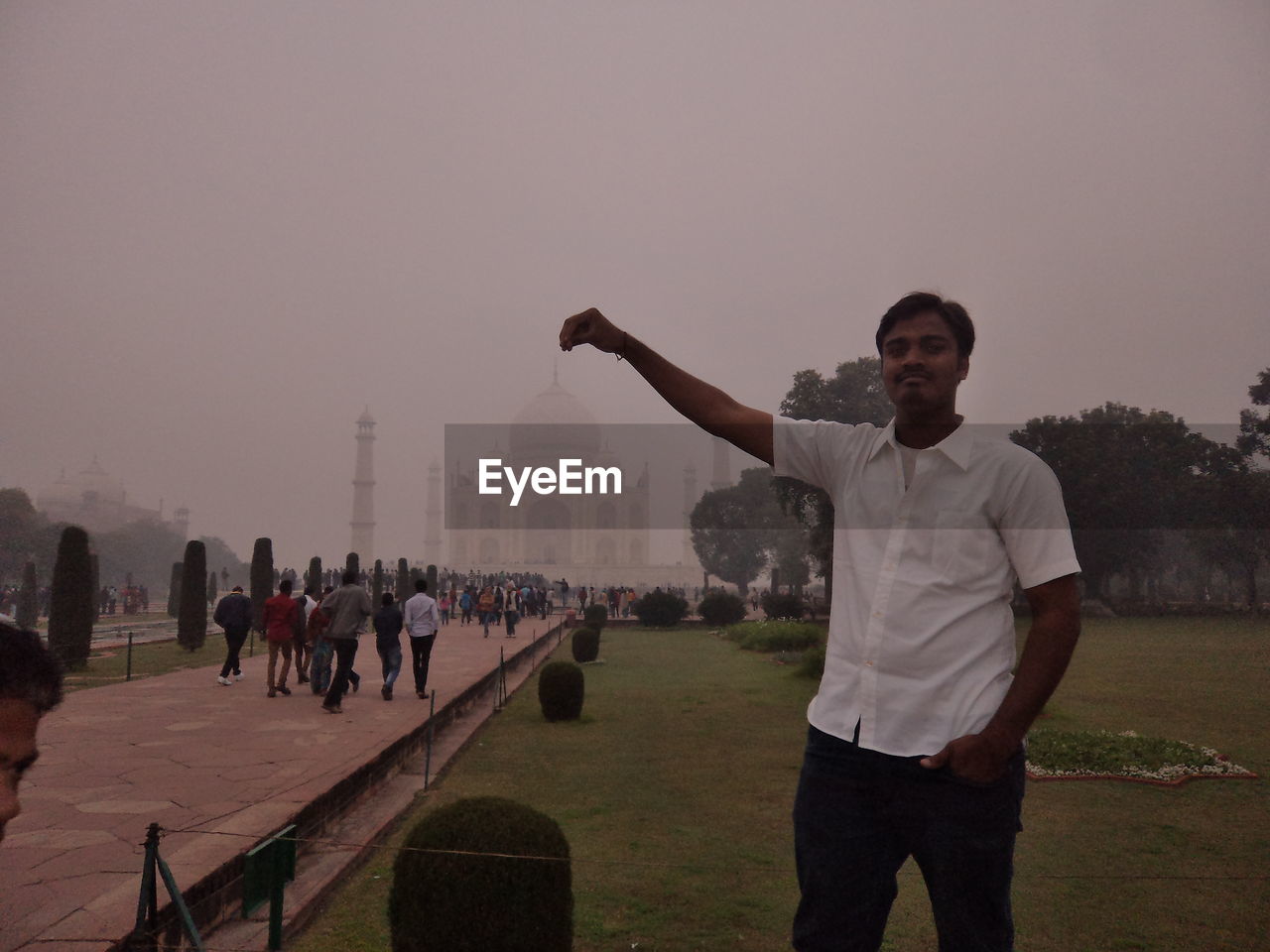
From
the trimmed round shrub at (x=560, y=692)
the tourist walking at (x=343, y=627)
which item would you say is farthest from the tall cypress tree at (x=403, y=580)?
the trimmed round shrub at (x=560, y=692)

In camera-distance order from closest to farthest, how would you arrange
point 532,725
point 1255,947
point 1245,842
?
1. point 1255,947
2. point 1245,842
3. point 532,725

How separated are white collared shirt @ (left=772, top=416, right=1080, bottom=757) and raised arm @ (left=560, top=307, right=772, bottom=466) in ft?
0.80

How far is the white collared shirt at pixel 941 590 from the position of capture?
4.60 ft

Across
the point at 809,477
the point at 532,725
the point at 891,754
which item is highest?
the point at 809,477

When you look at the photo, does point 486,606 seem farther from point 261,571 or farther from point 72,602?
point 72,602

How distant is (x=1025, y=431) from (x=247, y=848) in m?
28.9

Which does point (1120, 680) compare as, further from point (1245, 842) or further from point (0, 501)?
point (0, 501)

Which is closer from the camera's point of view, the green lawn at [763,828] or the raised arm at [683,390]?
the raised arm at [683,390]

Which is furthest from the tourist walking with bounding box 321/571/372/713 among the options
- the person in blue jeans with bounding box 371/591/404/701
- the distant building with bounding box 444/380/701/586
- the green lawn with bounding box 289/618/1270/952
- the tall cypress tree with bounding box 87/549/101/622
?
the distant building with bounding box 444/380/701/586

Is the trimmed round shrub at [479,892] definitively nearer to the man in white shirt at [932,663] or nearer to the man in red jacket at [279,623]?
the man in white shirt at [932,663]

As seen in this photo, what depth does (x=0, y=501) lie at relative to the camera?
4031cm

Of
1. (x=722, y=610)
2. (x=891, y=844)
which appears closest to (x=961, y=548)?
(x=891, y=844)

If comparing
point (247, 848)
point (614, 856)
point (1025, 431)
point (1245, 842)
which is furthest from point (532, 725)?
point (1025, 431)

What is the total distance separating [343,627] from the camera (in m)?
8.27
